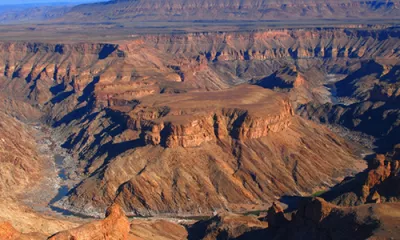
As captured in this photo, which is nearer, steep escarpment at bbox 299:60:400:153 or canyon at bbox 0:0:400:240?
canyon at bbox 0:0:400:240

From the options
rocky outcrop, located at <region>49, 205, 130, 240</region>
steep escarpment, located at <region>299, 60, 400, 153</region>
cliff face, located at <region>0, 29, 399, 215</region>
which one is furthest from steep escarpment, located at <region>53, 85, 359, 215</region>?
rocky outcrop, located at <region>49, 205, 130, 240</region>

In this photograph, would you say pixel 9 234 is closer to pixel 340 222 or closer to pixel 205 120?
pixel 340 222

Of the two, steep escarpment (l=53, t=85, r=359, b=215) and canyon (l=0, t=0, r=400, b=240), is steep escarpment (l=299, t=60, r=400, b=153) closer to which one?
canyon (l=0, t=0, r=400, b=240)

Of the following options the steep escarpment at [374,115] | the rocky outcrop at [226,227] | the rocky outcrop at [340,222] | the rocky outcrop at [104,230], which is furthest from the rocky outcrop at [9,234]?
the steep escarpment at [374,115]

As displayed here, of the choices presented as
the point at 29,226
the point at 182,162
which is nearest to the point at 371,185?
the point at 182,162

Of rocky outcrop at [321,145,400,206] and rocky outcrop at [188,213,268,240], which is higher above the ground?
rocky outcrop at [321,145,400,206]

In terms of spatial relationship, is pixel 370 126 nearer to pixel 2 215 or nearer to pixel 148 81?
pixel 148 81

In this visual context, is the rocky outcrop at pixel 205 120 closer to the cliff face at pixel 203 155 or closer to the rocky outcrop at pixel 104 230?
the cliff face at pixel 203 155

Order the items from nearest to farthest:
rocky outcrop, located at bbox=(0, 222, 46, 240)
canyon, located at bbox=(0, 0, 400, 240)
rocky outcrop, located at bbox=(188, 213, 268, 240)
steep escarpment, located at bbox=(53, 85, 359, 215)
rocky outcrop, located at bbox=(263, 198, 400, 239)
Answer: rocky outcrop, located at bbox=(0, 222, 46, 240) < rocky outcrop, located at bbox=(263, 198, 400, 239) < rocky outcrop, located at bbox=(188, 213, 268, 240) < canyon, located at bbox=(0, 0, 400, 240) < steep escarpment, located at bbox=(53, 85, 359, 215)

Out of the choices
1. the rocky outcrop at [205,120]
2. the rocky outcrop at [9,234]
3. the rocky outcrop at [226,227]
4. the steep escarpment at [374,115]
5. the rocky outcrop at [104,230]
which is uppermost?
the rocky outcrop at [9,234]
